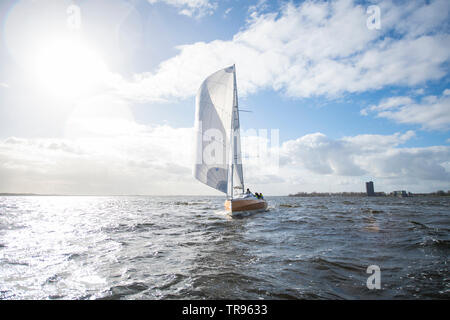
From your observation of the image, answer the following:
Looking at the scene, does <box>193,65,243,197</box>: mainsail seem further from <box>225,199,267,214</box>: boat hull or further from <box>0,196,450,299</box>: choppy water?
<box>0,196,450,299</box>: choppy water

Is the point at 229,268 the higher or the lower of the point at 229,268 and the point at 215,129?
the lower

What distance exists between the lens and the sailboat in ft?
65.2

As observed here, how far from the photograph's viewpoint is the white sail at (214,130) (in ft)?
65.2

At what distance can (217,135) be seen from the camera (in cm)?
2075

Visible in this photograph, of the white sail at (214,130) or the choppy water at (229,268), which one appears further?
the white sail at (214,130)

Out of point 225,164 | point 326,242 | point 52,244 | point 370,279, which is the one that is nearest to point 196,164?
point 225,164

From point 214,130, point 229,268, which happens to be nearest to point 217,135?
point 214,130

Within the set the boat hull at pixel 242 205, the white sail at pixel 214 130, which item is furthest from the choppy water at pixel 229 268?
the white sail at pixel 214 130

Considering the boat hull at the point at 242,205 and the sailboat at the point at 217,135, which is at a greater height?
the sailboat at the point at 217,135

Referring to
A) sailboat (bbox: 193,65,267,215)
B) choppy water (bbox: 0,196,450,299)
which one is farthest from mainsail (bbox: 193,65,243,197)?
A: choppy water (bbox: 0,196,450,299)

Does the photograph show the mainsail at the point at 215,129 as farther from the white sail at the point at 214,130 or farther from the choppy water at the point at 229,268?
the choppy water at the point at 229,268

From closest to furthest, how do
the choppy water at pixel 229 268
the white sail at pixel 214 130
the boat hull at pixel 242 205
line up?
the choppy water at pixel 229 268 < the boat hull at pixel 242 205 < the white sail at pixel 214 130

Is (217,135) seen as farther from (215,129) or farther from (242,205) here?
(242,205)

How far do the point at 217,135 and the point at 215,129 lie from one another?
22.5 inches
